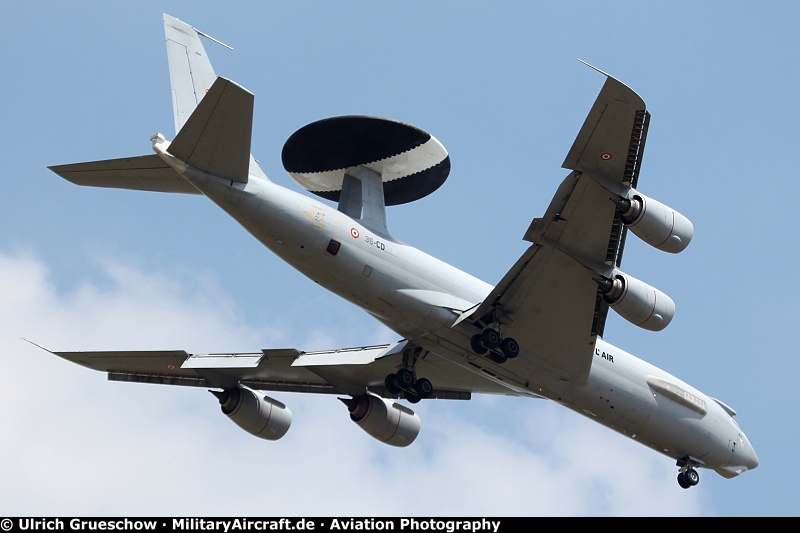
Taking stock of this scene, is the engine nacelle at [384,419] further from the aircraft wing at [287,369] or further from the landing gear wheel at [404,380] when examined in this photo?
the landing gear wheel at [404,380]

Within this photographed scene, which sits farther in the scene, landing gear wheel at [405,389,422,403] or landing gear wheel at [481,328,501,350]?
landing gear wheel at [405,389,422,403]

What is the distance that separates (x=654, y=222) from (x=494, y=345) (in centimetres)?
413

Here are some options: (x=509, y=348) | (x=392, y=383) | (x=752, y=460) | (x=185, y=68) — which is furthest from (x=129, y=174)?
(x=752, y=460)

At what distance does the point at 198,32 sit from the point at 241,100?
5.38 meters

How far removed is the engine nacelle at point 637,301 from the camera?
2197 cm

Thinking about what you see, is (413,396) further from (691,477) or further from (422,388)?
(691,477)

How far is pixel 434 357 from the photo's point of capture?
2534 cm

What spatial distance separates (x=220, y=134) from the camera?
19.7m

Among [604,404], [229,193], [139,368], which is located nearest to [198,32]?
[229,193]

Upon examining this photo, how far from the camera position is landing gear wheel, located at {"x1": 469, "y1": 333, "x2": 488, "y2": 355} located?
22.5 m

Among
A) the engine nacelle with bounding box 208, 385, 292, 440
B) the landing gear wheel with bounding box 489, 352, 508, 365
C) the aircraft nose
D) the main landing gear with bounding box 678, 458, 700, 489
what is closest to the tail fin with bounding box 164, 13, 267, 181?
the landing gear wheel with bounding box 489, 352, 508, 365

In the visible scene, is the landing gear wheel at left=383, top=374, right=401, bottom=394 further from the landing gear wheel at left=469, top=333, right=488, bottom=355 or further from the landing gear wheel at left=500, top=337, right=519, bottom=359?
the landing gear wheel at left=500, top=337, right=519, bottom=359

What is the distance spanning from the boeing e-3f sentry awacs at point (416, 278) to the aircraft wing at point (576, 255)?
31 mm
